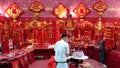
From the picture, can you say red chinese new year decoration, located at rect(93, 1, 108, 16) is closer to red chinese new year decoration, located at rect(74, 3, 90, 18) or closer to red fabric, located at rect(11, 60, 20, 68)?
red chinese new year decoration, located at rect(74, 3, 90, 18)

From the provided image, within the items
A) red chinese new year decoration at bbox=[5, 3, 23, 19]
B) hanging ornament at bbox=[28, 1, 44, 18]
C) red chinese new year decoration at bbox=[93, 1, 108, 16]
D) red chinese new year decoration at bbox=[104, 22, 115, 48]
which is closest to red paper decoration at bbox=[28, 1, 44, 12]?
hanging ornament at bbox=[28, 1, 44, 18]

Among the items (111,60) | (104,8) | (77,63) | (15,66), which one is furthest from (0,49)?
(104,8)

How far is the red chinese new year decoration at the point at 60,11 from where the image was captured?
41.3ft

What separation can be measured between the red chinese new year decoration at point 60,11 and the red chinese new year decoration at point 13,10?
6.06ft

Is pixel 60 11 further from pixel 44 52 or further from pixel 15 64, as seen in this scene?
pixel 15 64

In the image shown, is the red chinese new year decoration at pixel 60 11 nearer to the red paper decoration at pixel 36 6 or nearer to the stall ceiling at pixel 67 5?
the stall ceiling at pixel 67 5

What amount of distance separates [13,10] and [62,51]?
23.1 feet

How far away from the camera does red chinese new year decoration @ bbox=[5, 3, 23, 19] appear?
12548 millimetres

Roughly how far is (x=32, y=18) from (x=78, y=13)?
2384 mm

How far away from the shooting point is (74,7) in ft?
42.3

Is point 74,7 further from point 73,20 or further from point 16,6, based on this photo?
point 16,6

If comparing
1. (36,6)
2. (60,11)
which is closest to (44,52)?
(60,11)

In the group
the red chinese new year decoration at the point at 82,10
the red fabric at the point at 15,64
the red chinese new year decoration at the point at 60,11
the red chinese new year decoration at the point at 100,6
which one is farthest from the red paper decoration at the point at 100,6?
the red fabric at the point at 15,64

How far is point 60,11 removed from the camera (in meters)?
12.6
